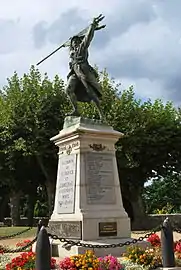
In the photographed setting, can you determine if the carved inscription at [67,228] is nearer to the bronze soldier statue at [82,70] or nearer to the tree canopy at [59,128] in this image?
the bronze soldier statue at [82,70]

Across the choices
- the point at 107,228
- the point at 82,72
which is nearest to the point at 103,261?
the point at 107,228

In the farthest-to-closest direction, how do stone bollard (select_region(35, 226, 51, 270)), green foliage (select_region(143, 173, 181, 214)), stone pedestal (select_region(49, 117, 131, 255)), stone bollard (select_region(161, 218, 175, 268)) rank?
green foliage (select_region(143, 173, 181, 214)) < stone pedestal (select_region(49, 117, 131, 255)) < stone bollard (select_region(161, 218, 175, 268)) < stone bollard (select_region(35, 226, 51, 270))

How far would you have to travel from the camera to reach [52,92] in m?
31.9

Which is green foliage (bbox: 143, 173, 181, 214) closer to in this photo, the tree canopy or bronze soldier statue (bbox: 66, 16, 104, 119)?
the tree canopy

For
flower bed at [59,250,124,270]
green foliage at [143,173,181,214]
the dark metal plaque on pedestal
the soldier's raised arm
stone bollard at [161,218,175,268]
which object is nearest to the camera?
flower bed at [59,250,124,270]

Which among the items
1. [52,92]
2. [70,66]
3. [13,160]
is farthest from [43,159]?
[70,66]

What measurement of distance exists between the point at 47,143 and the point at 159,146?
27.2 feet

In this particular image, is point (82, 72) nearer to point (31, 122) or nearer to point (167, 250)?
point (167, 250)

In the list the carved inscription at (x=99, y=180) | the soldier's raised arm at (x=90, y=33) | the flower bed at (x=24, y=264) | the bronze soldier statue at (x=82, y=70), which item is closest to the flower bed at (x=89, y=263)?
the flower bed at (x=24, y=264)

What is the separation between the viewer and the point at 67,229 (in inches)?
470

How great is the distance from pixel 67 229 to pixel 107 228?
1.03 m

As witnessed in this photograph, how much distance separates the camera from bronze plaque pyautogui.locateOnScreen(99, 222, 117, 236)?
461 inches

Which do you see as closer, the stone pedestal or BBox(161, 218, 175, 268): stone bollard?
BBox(161, 218, 175, 268): stone bollard

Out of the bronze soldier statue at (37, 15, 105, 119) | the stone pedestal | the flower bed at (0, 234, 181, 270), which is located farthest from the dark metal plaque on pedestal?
the bronze soldier statue at (37, 15, 105, 119)
